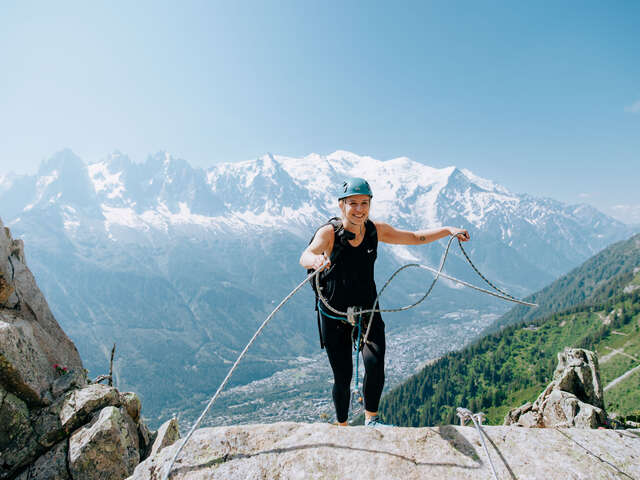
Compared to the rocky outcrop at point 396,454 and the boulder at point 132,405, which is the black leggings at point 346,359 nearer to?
the rocky outcrop at point 396,454

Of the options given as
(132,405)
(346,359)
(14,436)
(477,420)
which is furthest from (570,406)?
(14,436)

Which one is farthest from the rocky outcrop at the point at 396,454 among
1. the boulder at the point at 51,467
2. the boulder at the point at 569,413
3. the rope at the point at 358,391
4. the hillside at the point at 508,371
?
the hillside at the point at 508,371

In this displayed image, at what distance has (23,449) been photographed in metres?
9.28

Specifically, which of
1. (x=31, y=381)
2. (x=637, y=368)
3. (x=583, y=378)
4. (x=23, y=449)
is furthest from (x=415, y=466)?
(x=637, y=368)

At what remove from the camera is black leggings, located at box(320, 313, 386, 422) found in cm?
659

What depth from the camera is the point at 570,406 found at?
1085cm

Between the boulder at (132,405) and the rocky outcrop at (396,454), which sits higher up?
the rocky outcrop at (396,454)

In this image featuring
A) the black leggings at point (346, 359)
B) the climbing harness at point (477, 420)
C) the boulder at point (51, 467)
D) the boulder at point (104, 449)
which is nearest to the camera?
the climbing harness at point (477, 420)

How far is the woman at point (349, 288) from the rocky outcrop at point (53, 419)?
7.10 m

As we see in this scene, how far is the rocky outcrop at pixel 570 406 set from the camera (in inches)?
396

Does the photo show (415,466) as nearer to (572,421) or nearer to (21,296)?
(572,421)

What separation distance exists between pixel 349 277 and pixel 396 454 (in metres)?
3.06

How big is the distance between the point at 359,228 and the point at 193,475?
15.9 feet

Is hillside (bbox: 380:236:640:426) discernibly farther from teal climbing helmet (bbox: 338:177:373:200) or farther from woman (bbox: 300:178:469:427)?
teal climbing helmet (bbox: 338:177:373:200)
